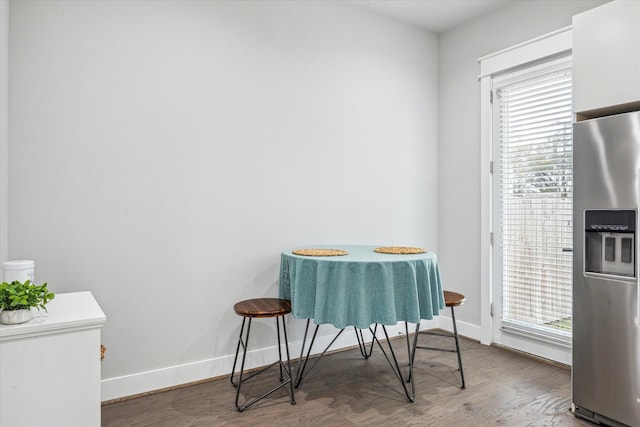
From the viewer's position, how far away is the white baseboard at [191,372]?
2.54 meters

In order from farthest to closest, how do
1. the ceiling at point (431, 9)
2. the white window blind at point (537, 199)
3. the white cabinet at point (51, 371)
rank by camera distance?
the ceiling at point (431, 9), the white window blind at point (537, 199), the white cabinet at point (51, 371)

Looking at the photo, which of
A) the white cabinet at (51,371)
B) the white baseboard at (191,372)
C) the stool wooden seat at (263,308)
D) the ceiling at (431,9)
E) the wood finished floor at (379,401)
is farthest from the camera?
the ceiling at (431,9)

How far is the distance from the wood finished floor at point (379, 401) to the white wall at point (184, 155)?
27 centimetres

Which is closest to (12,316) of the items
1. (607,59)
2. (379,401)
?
(379,401)

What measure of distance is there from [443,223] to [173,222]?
102 inches

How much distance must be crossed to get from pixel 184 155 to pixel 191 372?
1.46m

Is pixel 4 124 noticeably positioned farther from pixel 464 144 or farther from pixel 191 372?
pixel 464 144

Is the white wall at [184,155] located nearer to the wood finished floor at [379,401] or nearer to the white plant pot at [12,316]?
the wood finished floor at [379,401]

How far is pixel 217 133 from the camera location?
9.49 ft

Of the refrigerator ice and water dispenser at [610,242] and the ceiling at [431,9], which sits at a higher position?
the ceiling at [431,9]

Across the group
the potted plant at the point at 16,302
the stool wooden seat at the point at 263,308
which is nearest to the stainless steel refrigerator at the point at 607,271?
the stool wooden seat at the point at 263,308

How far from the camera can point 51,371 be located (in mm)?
1581

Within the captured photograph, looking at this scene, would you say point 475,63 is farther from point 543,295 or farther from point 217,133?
point 217,133

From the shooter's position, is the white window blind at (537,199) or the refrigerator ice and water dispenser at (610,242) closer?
the refrigerator ice and water dispenser at (610,242)
